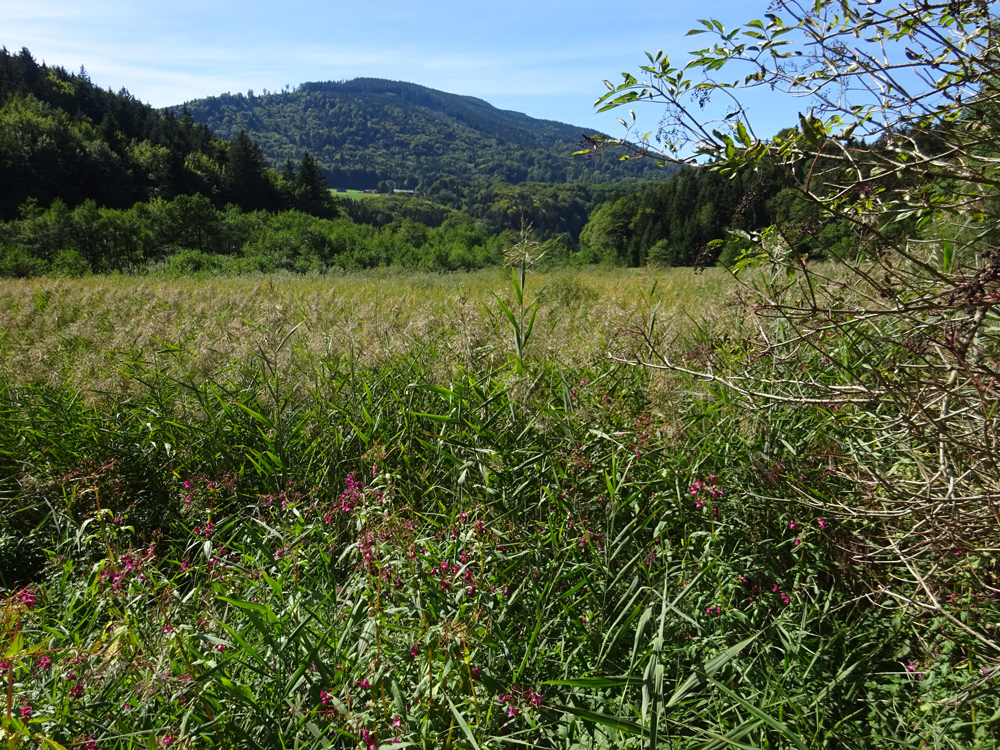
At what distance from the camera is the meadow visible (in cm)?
154

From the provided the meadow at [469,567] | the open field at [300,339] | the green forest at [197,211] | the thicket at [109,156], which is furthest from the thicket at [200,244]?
the thicket at [109,156]

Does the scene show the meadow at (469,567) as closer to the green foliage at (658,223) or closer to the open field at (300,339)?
the open field at (300,339)

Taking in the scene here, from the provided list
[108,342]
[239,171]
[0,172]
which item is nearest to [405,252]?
[108,342]

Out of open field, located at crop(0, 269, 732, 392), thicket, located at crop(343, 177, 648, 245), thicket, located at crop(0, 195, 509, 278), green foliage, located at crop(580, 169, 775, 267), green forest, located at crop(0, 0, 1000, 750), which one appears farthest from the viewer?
thicket, located at crop(343, 177, 648, 245)

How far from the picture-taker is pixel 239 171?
6531cm

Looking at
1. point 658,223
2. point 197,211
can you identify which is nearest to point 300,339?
point 658,223

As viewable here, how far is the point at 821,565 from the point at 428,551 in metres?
1.61

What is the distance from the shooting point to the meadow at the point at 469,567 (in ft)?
5.06

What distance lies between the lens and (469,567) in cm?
204

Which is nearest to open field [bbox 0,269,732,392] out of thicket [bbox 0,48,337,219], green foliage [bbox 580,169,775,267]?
green foliage [bbox 580,169,775,267]

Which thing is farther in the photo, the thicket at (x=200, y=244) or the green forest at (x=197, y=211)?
the green forest at (x=197, y=211)

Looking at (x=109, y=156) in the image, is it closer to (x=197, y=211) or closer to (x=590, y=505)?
(x=197, y=211)

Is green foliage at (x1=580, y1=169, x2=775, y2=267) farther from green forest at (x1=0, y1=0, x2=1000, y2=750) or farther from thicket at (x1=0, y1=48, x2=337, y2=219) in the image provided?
thicket at (x1=0, y1=48, x2=337, y2=219)

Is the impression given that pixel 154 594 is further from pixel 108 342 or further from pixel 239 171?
pixel 239 171
